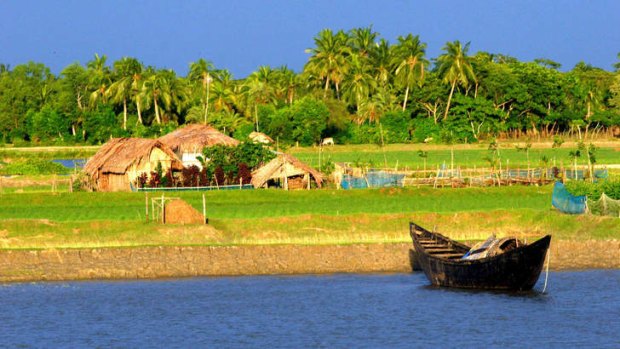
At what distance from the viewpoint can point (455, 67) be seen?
9900 centimetres

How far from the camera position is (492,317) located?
2567 centimetres

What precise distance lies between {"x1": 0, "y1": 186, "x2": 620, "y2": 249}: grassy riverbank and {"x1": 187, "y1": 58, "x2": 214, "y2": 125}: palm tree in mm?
49733

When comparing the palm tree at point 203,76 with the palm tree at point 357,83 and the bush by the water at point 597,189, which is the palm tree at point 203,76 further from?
the bush by the water at point 597,189

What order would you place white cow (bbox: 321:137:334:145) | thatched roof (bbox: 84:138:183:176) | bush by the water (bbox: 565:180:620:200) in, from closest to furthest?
1. bush by the water (bbox: 565:180:620:200)
2. thatched roof (bbox: 84:138:183:176)
3. white cow (bbox: 321:137:334:145)

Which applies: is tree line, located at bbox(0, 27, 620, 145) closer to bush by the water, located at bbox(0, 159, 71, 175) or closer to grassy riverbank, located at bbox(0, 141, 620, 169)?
grassy riverbank, located at bbox(0, 141, 620, 169)

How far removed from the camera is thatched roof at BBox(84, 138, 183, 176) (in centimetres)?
5425

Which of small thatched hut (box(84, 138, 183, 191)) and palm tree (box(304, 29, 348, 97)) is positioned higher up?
palm tree (box(304, 29, 348, 97))

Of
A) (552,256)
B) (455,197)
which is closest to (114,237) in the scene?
(552,256)

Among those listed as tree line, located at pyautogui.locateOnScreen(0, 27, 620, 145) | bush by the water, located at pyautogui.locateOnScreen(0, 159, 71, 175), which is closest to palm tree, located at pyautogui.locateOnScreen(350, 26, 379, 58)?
tree line, located at pyautogui.locateOnScreen(0, 27, 620, 145)

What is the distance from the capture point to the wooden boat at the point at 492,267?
89.8 feet

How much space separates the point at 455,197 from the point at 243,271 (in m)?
17.5

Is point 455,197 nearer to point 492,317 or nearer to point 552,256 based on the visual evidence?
point 552,256

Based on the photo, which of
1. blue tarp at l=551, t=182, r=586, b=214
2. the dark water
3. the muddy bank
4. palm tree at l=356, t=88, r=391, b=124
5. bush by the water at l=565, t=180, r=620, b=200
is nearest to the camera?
the dark water

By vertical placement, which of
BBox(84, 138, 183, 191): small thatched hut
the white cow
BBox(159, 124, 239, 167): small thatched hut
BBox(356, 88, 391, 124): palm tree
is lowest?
BBox(84, 138, 183, 191): small thatched hut
